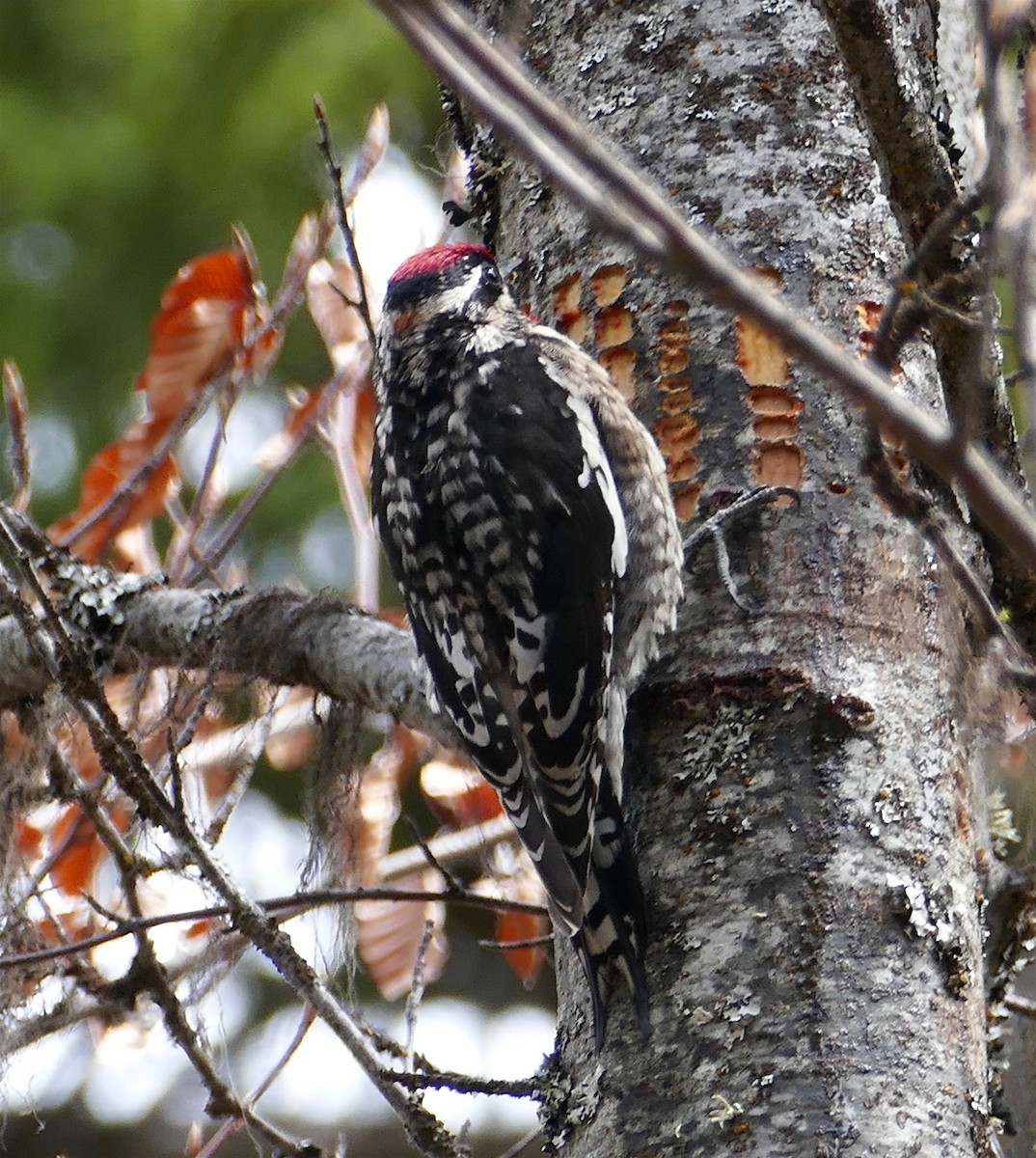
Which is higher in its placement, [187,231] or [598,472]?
[187,231]

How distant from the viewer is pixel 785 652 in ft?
6.97

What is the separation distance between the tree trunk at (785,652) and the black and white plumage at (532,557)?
97mm

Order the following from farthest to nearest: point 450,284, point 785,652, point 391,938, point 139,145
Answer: point 139,145 → point 391,938 → point 450,284 → point 785,652

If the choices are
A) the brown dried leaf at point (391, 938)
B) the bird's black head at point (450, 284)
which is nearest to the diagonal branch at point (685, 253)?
the bird's black head at point (450, 284)

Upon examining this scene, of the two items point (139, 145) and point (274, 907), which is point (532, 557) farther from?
point (139, 145)

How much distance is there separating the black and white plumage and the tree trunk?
0.10 m

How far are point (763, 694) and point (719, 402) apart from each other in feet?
1.61

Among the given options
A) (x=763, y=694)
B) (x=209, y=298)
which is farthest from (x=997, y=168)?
(x=209, y=298)

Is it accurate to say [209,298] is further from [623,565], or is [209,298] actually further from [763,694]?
[763,694]

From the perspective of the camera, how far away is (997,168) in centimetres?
90

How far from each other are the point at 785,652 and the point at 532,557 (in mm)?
593

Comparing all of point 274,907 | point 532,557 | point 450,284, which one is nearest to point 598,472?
point 532,557

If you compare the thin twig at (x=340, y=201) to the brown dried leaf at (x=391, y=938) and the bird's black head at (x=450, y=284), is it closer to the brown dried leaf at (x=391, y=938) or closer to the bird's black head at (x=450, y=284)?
the bird's black head at (x=450, y=284)

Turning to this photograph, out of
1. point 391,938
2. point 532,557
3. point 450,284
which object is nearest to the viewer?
point 532,557
